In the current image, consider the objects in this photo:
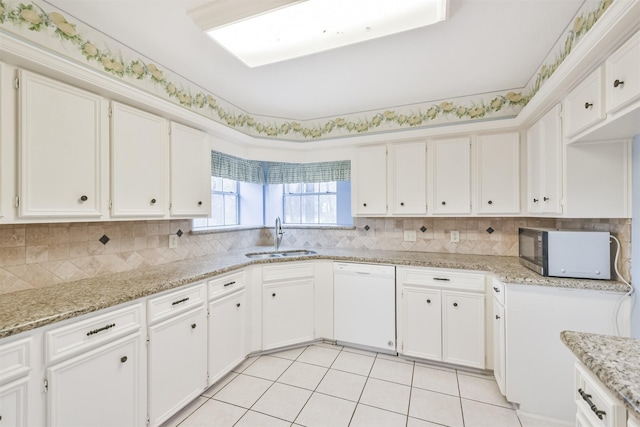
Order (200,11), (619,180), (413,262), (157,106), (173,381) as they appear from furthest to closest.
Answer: (413,262) → (157,106) → (173,381) → (619,180) → (200,11)

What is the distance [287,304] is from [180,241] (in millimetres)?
1159

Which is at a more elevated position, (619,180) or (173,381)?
(619,180)

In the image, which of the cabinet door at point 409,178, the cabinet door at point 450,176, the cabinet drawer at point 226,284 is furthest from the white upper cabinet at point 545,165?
the cabinet drawer at point 226,284

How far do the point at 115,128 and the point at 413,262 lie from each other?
245cm

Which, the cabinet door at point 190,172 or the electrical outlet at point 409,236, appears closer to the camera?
the cabinet door at point 190,172

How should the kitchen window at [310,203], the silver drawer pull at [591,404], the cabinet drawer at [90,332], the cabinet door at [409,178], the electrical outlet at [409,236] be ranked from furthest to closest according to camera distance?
1. the kitchen window at [310,203]
2. the electrical outlet at [409,236]
3. the cabinet door at [409,178]
4. the cabinet drawer at [90,332]
5. the silver drawer pull at [591,404]

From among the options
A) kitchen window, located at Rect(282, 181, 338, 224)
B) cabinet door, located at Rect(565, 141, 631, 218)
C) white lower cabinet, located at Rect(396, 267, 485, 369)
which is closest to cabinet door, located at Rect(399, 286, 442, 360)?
white lower cabinet, located at Rect(396, 267, 485, 369)

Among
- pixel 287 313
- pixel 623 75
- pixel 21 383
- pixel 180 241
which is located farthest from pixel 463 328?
pixel 21 383

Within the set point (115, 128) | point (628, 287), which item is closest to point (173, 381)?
point (115, 128)

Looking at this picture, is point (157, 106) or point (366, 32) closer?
point (366, 32)

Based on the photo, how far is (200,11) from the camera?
155 centimetres

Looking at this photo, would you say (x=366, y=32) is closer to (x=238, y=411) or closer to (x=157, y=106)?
(x=157, y=106)

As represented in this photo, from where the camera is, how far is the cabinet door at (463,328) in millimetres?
2271

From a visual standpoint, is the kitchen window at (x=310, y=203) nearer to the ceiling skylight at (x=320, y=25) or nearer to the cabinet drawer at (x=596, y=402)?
the ceiling skylight at (x=320, y=25)
